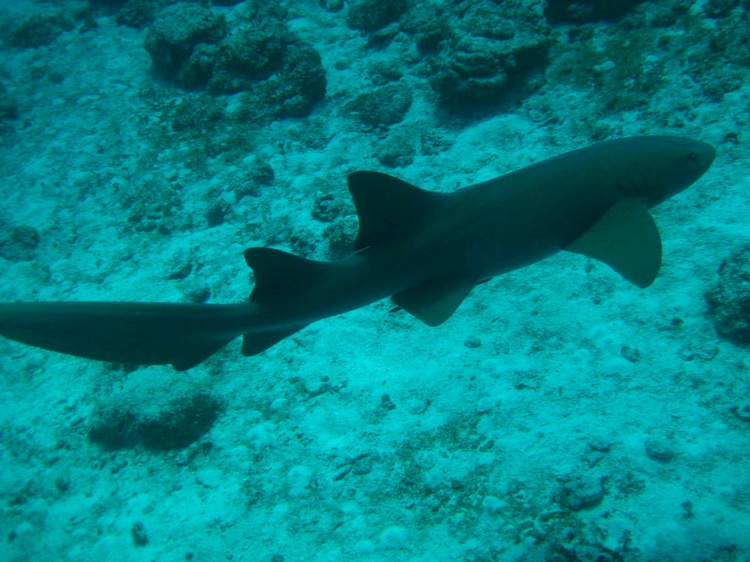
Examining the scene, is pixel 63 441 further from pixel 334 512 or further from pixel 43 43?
pixel 43 43

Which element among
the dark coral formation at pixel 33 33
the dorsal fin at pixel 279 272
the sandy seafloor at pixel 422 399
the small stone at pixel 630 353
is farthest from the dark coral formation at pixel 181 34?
the small stone at pixel 630 353

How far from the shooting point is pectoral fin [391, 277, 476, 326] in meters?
2.65

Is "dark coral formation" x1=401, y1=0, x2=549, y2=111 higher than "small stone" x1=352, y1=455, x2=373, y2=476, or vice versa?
"dark coral formation" x1=401, y1=0, x2=549, y2=111

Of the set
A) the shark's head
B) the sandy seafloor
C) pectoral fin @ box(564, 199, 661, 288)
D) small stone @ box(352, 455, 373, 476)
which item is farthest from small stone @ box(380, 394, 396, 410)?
the shark's head

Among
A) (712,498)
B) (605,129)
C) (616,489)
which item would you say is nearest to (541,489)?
(616,489)

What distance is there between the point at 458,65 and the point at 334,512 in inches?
266

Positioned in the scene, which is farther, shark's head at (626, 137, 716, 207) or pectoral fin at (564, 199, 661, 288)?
shark's head at (626, 137, 716, 207)

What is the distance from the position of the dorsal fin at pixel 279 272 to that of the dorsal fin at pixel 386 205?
35cm

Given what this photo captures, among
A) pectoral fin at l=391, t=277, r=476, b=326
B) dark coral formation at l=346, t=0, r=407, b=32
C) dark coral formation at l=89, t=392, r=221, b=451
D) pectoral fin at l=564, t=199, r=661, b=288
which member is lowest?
dark coral formation at l=89, t=392, r=221, b=451

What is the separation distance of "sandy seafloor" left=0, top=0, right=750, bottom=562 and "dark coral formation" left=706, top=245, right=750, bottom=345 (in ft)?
0.39

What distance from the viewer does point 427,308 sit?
2.69 m

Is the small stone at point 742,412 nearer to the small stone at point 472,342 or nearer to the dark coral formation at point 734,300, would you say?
the dark coral formation at point 734,300

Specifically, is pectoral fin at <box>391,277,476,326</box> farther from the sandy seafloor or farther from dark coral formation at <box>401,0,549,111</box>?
dark coral formation at <box>401,0,549,111</box>

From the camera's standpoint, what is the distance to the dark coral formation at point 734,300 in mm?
3673
